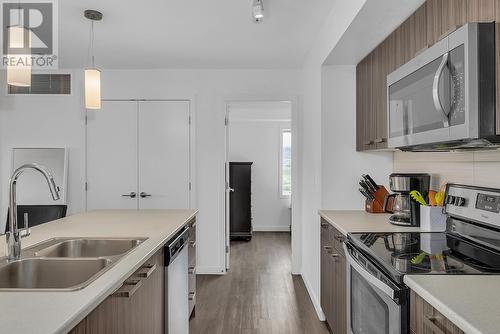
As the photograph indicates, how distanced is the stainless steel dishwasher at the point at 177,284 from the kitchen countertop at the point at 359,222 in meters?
1.03

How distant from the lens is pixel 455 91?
1.40 metres

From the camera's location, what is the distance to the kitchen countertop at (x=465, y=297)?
0.89 m

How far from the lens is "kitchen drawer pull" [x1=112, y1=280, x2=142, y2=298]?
1369 millimetres

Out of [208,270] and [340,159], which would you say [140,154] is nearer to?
[208,270]

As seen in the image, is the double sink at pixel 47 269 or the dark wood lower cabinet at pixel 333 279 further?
the dark wood lower cabinet at pixel 333 279

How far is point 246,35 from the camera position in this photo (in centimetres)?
324

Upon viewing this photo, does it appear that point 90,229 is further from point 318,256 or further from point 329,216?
point 318,256

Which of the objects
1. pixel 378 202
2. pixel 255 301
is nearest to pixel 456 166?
pixel 378 202

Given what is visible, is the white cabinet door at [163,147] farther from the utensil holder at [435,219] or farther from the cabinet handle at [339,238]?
the utensil holder at [435,219]

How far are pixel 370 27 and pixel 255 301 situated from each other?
100 inches

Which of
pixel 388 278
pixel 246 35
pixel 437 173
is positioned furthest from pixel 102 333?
pixel 246 35

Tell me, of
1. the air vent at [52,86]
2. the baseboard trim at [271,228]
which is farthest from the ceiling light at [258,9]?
the baseboard trim at [271,228]

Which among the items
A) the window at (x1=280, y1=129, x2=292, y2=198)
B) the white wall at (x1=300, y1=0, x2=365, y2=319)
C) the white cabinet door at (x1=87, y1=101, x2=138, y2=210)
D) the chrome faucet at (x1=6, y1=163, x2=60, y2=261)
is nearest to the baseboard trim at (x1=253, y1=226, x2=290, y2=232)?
the window at (x1=280, y1=129, x2=292, y2=198)

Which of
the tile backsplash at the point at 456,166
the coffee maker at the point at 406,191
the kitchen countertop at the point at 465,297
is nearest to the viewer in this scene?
the kitchen countertop at the point at 465,297
